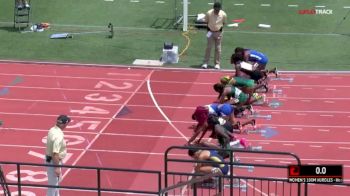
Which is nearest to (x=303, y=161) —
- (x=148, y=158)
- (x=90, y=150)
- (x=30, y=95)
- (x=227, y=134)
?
(x=227, y=134)

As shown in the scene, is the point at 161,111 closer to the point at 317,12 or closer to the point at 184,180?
the point at 184,180

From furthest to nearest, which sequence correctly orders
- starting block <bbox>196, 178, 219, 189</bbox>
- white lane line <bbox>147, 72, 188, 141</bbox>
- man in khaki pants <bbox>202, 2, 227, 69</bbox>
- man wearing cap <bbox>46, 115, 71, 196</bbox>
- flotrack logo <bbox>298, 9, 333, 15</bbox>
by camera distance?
flotrack logo <bbox>298, 9, 333, 15</bbox>, man in khaki pants <bbox>202, 2, 227, 69</bbox>, white lane line <bbox>147, 72, 188, 141</bbox>, man wearing cap <bbox>46, 115, 71, 196</bbox>, starting block <bbox>196, 178, 219, 189</bbox>

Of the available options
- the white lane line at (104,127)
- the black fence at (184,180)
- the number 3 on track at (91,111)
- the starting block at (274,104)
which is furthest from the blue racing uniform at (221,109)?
the number 3 on track at (91,111)

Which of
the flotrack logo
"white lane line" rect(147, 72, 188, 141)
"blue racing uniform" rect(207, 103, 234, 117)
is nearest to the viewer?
"blue racing uniform" rect(207, 103, 234, 117)

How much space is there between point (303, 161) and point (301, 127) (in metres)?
2.36

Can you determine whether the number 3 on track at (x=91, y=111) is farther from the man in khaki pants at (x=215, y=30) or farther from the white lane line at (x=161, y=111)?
the man in khaki pants at (x=215, y=30)

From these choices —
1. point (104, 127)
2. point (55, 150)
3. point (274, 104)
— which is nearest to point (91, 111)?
point (104, 127)

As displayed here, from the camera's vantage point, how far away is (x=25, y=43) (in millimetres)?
26438

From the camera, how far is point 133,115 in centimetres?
1953

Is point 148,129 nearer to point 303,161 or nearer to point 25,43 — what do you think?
point 303,161

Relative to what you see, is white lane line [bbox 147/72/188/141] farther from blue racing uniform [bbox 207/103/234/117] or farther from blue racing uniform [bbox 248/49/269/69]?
blue racing uniform [bbox 248/49/269/69]

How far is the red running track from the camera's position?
1653cm

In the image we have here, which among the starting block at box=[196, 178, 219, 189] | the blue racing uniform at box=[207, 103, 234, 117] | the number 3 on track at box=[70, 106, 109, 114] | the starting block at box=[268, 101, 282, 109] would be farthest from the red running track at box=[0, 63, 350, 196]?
the starting block at box=[196, 178, 219, 189]

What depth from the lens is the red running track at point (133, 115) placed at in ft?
54.2
